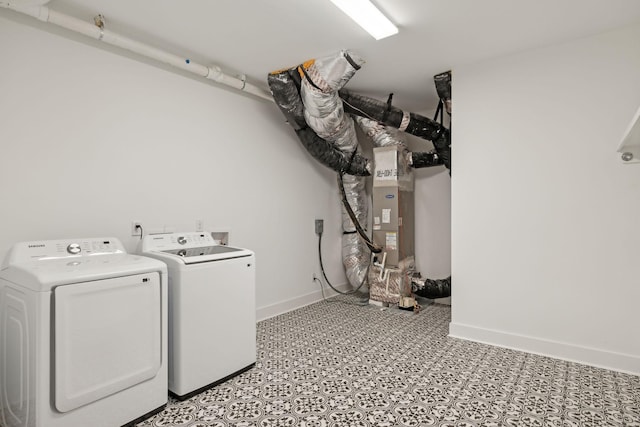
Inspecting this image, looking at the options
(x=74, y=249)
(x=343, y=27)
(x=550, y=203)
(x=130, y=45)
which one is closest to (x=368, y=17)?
(x=343, y=27)

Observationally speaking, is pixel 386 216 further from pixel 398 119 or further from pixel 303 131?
pixel 303 131

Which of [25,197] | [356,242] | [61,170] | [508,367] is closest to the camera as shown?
[25,197]

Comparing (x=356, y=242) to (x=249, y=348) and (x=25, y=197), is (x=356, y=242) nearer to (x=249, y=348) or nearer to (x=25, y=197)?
(x=249, y=348)

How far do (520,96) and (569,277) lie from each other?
149cm

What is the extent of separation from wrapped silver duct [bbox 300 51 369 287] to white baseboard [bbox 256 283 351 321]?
464 millimetres

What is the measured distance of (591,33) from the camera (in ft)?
8.41

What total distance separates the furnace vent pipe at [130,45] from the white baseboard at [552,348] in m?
3.02

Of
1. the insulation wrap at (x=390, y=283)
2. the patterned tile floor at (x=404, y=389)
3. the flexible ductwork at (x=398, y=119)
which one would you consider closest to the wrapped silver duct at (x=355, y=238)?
the insulation wrap at (x=390, y=283)

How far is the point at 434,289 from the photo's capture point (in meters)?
3.93

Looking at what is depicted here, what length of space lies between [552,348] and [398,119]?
2.50 m

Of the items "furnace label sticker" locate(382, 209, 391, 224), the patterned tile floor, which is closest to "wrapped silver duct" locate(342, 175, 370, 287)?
"furnace label sticker" locate(382, 209, 391, 224)

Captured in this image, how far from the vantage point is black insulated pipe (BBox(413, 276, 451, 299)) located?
3891 millimetres

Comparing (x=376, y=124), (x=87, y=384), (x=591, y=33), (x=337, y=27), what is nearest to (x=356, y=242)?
(x=376, y=124)

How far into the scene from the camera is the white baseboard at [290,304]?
3.62 metres
